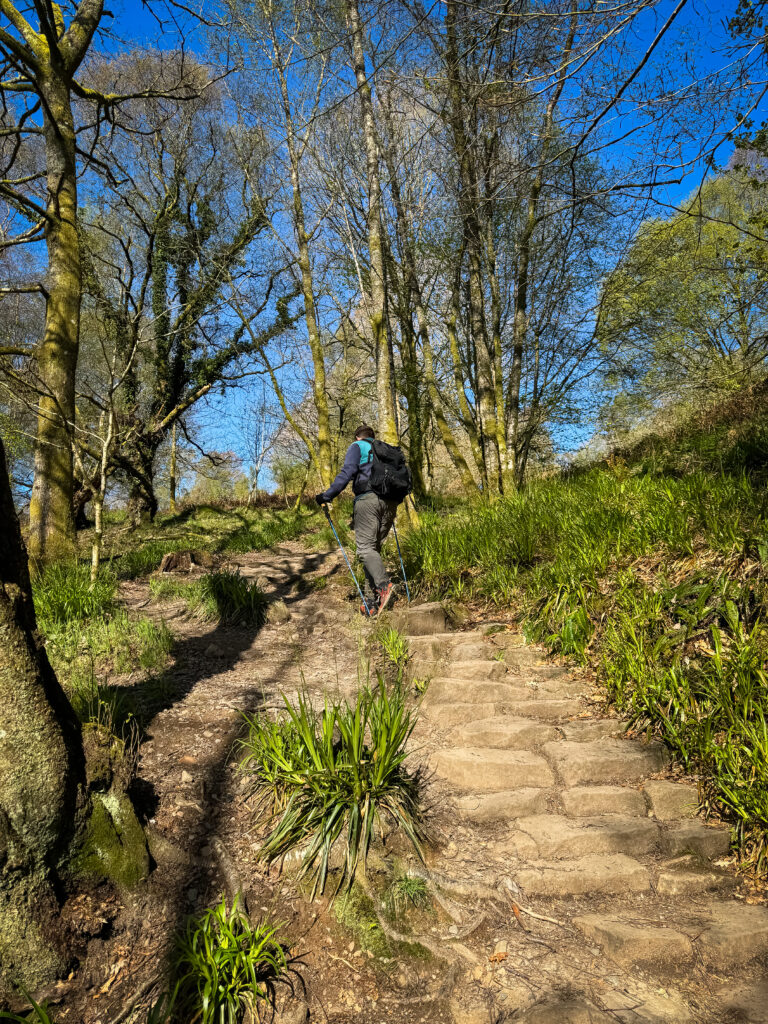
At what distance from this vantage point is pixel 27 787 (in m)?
Answer: 2.03

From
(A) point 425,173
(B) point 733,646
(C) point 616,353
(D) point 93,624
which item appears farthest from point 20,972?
(A) point 425,173

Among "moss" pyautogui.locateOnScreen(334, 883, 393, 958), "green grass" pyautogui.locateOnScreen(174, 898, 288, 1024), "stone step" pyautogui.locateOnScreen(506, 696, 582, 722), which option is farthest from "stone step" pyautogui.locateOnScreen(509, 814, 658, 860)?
"green grass" pyautogui.locateOnScreen(174, 898, 288, 1024)

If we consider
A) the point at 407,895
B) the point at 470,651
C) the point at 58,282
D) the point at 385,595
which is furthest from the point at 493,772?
the point at 58,282

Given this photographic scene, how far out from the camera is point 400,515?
7715 millimetres

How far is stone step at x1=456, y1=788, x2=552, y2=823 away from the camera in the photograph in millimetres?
2926

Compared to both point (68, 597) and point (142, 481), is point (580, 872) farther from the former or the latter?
point (142, 481)

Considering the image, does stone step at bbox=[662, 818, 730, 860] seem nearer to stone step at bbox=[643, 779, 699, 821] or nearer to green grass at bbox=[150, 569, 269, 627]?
stone step at bbox=[643, 779, 699, 821]

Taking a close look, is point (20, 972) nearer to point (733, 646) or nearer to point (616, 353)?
point (733, 646)

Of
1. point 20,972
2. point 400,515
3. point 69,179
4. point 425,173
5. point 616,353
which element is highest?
point 425,173

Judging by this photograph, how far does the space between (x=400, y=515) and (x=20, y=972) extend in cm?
625

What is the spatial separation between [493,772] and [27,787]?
2.41 m

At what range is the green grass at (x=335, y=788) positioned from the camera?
249cm

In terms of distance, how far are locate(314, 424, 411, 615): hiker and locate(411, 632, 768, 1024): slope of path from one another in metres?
1.87

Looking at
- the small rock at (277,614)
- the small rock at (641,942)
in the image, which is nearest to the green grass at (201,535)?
the small rock at (277,614)
